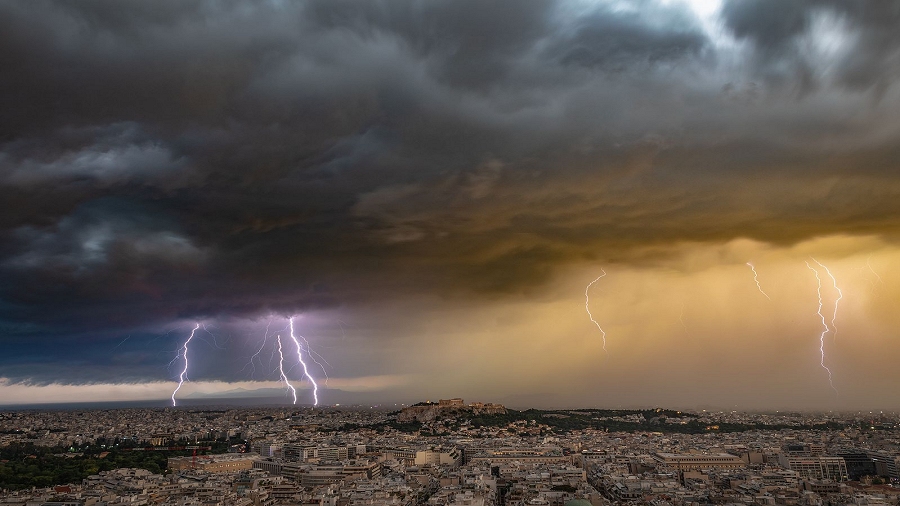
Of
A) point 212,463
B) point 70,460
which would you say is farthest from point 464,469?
point 70,460

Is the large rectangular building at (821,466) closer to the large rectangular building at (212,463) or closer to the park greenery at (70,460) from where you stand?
the large rectangular building at (212,463)

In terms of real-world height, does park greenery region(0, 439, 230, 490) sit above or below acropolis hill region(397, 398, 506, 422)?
below

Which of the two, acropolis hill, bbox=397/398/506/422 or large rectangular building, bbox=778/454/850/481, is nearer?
large rectangular building, bbox=778/454/850/481

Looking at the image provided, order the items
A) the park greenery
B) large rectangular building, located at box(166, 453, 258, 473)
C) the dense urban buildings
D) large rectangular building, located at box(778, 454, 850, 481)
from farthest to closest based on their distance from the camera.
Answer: large rectangular building, located at box(166, 453, 258, 473)
the park greenery
large rectangular building, located at box(778, 454, 850, 481)
the dense urban buildings

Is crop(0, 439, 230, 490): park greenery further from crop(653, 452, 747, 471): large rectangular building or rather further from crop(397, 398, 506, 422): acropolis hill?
crop(653, 452, 747, 471): large rectangular building

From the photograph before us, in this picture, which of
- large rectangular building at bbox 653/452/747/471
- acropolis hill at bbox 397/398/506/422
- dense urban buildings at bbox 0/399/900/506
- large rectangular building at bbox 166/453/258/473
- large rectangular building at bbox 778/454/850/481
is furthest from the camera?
acropolis hill at bbox 397/398/506/422

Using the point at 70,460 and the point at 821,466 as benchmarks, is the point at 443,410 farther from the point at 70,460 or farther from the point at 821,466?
the point at 821,466

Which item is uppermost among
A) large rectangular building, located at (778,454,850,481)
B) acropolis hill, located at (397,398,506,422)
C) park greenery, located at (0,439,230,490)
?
acropolis hill, located at (397,398,506,422)

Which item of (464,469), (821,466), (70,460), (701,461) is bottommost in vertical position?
(821,466)

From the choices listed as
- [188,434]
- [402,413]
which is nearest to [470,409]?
[402,413]

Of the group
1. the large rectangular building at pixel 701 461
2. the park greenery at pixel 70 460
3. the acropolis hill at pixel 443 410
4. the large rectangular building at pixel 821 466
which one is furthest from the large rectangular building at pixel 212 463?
the acropolis hill at pixel 443 410

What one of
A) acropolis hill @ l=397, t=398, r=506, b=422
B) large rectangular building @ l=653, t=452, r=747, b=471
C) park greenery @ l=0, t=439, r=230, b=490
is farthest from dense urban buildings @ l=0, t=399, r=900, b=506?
acropolis hill @ l=397, t=398, r=506, b=422

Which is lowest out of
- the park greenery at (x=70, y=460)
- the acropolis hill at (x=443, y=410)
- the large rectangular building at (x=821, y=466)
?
the large rectangular building at (x=821, y=466)

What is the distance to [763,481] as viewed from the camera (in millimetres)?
35594
